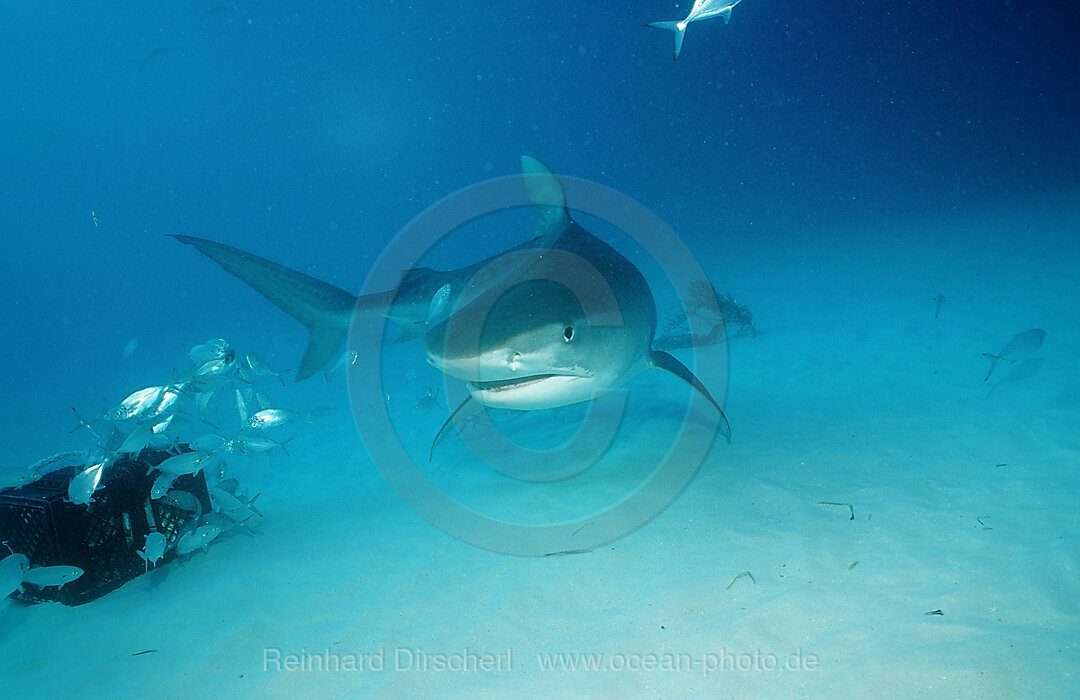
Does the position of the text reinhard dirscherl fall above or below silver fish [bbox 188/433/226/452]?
below

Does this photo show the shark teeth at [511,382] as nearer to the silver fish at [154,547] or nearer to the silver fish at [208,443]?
the silver fish at [154,547]

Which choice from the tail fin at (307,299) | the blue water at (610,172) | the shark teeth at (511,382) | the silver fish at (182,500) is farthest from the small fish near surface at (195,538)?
the shark teeth at (511,382)

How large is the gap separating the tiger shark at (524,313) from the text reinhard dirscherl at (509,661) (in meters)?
1.35

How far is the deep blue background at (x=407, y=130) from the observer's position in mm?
40250

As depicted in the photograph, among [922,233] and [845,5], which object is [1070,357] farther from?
[845,5]

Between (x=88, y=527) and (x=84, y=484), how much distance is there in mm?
523

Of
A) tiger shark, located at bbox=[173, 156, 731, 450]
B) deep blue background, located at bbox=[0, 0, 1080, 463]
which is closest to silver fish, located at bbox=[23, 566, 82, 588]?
tiger shark, located at bbox=[173, 156, 731, 450]

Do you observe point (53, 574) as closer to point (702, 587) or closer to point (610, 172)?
point (702, 587)

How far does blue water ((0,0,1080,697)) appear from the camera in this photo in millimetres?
7297

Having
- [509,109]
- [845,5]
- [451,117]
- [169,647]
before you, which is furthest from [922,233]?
[451,117]

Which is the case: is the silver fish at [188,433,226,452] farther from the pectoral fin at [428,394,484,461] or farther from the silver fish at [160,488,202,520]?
the pectoral fin at [428,394,484,461]

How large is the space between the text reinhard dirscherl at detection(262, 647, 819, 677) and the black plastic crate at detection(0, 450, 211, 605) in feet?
6.68

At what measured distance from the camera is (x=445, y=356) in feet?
8.98

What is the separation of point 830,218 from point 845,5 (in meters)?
37.4
